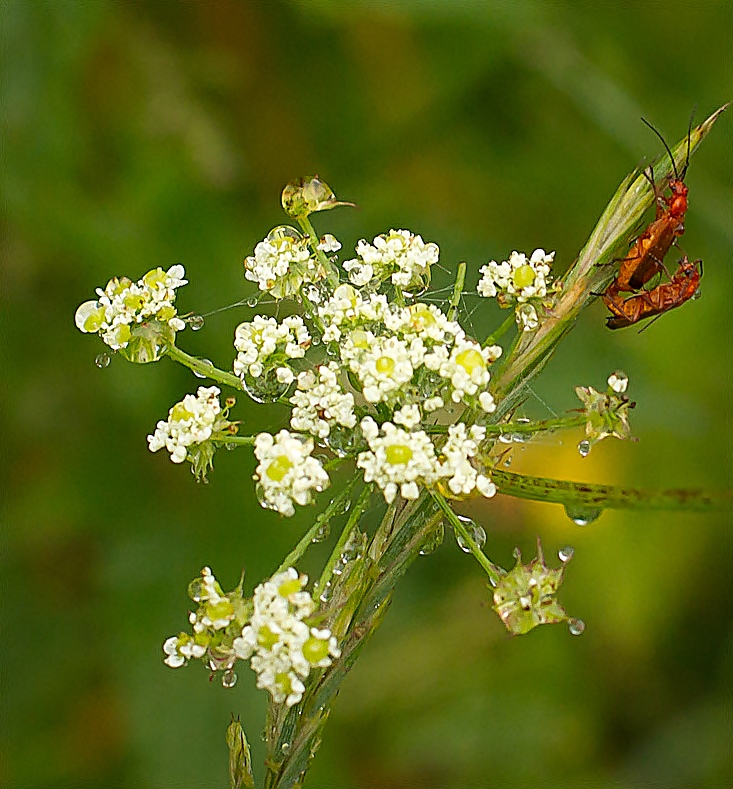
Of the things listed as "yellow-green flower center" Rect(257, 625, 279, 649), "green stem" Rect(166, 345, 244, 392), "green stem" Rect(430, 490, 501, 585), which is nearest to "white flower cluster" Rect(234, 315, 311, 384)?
"green stem" Rect(166, 345, 244, 392)

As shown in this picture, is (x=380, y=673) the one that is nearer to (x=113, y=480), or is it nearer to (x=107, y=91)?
(x=113, y=480)

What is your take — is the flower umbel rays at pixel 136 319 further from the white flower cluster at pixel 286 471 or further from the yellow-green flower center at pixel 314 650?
the yellow-green flower center at pixel 314 650

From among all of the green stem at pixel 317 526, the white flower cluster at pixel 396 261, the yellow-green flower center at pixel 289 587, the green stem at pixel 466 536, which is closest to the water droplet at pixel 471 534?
the green stem at pixel 466 536

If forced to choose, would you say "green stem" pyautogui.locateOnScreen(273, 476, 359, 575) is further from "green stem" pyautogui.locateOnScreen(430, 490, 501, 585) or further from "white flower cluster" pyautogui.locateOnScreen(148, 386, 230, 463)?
"white flower cluster" pyautogui.locateOnScreen(148, 386, 230, 463)

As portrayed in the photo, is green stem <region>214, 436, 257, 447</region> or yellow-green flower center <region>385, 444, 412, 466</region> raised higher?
green stem <region>214, 436, 257, 447</region>

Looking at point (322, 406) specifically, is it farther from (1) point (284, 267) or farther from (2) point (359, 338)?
(1) point (284, 267)

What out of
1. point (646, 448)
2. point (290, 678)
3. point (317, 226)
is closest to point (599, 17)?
point (317, 226)

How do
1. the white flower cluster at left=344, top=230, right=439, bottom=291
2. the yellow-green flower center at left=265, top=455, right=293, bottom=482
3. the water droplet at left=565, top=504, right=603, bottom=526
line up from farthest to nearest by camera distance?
1. the white flower cluster at left=344, top=230, right=439, bottom=291
2. the yellow-green flower center at left=265, top=455, right=293, bottom=482
3. the water droplet at left=565, top=504, right=603, bottom=526
